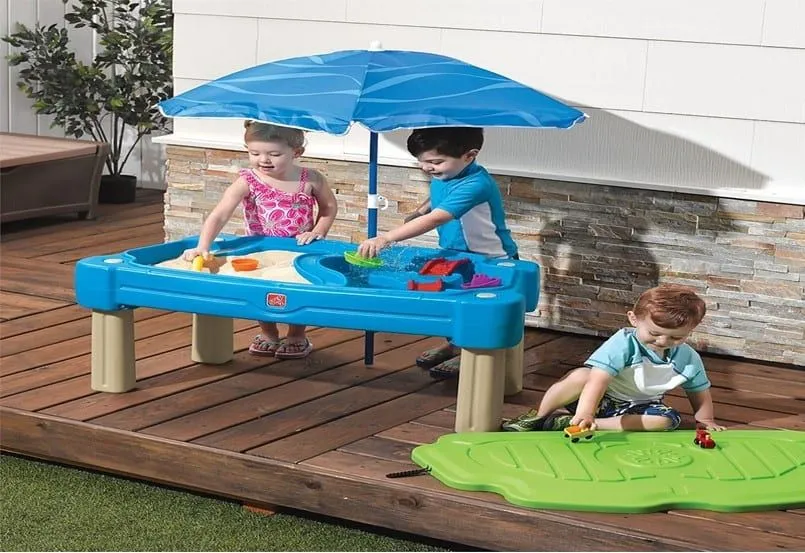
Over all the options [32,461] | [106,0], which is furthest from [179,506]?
[106,0]

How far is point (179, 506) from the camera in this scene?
3.79 m

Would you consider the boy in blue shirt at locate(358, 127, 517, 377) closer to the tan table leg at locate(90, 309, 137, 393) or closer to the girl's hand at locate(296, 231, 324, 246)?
the girl's hand at locate(296, 231, 324, 246)

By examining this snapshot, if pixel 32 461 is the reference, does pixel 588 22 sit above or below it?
above

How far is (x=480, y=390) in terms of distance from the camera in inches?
155

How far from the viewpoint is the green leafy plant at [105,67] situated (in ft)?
26.5

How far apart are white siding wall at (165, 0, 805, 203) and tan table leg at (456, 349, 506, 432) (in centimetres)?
159

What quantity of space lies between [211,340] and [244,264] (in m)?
0.43

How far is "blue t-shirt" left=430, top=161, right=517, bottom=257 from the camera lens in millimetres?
4582

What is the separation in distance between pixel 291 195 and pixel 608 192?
131 cm

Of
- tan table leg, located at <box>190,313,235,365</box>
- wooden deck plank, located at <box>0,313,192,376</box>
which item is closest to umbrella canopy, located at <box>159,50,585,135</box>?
tan table leg, located at <box>190,313,235,365</box>

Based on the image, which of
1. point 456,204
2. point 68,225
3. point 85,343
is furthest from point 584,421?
point 68,225

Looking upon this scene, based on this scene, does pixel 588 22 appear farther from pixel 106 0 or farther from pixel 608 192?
pixel 106 0

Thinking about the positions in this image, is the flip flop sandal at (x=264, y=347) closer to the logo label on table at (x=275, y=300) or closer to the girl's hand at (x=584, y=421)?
the logo label on table at (x=275, y=300)

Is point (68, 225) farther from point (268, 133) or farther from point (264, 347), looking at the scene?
point (268, 133)
